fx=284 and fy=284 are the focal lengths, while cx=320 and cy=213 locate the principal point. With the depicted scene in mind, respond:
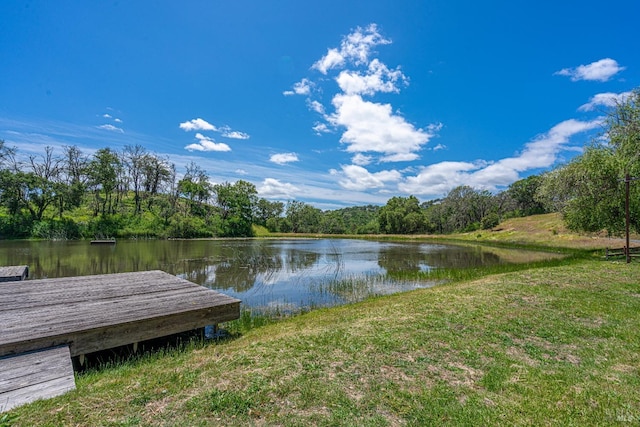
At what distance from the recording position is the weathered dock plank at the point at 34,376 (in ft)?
11.4

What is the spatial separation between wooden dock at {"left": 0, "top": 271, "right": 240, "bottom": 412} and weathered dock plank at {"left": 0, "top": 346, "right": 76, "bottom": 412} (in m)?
0.04

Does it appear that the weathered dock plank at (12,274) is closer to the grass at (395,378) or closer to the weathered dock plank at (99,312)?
the weathered dock plank at (99,312)

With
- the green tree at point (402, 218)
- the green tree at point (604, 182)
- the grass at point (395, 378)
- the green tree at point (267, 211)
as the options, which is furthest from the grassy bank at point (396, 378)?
the green tree at point (267, 211)

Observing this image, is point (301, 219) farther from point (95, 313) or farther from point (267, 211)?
point (95, 313)

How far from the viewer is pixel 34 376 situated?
4.00 m

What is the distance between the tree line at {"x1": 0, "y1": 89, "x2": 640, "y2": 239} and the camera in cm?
1844

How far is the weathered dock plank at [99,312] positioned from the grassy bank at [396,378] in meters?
0.64

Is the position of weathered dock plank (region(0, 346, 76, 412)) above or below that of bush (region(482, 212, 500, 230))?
below

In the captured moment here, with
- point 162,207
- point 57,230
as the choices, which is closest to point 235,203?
point 162,207

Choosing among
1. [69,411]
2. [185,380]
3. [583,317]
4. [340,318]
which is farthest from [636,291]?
[69,411]

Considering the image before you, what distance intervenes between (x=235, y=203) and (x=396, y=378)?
7495 centimetres

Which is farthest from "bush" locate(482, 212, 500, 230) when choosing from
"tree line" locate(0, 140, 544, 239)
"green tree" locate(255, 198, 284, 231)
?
"green tree" locate(255, 198, 284, 231)

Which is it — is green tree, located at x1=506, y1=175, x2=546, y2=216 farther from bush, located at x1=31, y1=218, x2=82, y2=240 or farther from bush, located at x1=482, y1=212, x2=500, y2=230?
bush, located at x1=31, y1=218, x2=82, y2=240

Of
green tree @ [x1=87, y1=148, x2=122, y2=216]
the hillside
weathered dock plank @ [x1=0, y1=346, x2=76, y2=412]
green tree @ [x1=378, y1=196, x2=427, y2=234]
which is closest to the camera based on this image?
weathered dock plank @ [x1=0, y1=346, x2=76, y2=412]
